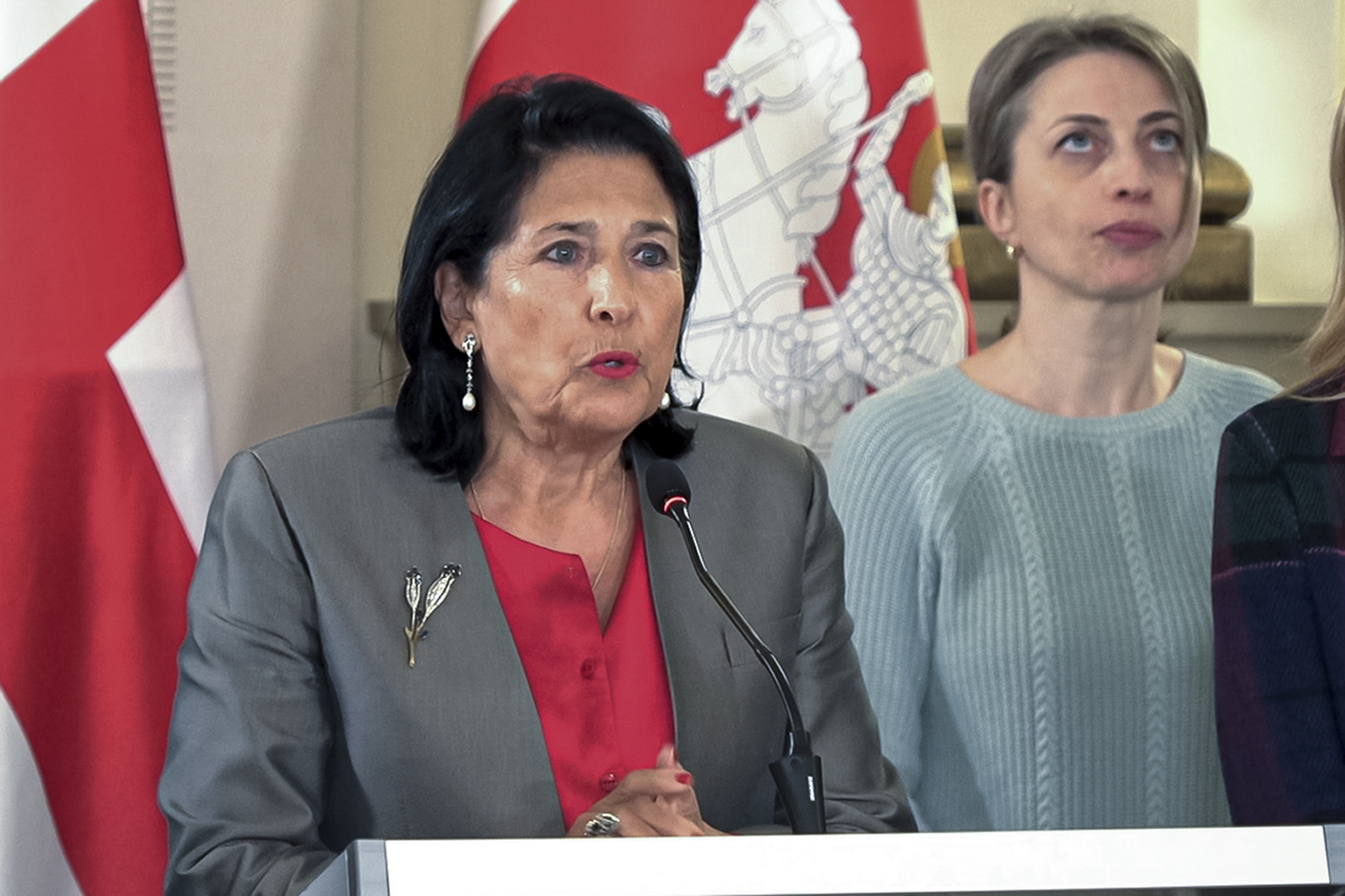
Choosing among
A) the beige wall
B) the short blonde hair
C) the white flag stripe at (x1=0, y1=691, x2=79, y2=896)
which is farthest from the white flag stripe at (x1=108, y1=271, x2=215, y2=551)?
the short blonde hair

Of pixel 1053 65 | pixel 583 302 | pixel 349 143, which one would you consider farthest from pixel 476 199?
pixel 349 143

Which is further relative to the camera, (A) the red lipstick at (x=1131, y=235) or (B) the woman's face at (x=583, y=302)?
(A) the red lipstick at (x=1131, y=235)

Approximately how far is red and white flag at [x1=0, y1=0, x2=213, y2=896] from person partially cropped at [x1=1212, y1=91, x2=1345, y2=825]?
1293 mm

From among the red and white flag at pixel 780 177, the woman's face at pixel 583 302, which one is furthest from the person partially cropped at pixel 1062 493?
the woman's face at pixel 583 302

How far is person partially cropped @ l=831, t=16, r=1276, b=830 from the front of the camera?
2008mm

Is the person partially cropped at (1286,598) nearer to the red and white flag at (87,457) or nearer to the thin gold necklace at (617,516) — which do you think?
the thin gold necklace at (617,516)

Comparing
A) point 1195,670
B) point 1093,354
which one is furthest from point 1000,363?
point 1195,670

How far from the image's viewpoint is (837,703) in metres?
1.71

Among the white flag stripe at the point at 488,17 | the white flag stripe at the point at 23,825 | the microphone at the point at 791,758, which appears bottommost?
the white flag stripe at the point at 23,825

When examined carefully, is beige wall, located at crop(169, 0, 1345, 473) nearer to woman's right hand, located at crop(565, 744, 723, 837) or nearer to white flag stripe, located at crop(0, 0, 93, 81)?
white flag stripe, located at crop(0, 0, 93, 81)

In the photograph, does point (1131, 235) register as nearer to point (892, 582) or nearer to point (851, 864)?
point (892, 582)

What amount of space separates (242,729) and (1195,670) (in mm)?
1218

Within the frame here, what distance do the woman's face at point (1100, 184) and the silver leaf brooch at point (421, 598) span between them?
3.27 feet

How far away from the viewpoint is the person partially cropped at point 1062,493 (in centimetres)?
201
